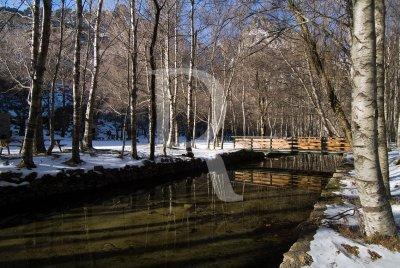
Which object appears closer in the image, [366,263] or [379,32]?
[366,263]

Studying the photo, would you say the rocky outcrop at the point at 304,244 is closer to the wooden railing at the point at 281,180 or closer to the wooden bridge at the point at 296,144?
the wooden railing at the point at 281,180

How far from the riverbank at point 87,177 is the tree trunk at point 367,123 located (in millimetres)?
8695

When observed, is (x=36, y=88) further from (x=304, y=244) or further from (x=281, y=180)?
(x=281, y=180)

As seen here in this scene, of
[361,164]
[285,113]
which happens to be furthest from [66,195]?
[285,113]

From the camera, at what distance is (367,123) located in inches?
176

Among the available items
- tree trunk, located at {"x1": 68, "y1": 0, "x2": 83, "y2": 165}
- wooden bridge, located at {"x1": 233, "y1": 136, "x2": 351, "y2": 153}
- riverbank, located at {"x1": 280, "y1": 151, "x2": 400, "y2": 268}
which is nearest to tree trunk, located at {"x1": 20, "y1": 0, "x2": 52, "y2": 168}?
tree trunk, located at {"x1": 68, "y1": 0, "x2": 83, "y2": 165}

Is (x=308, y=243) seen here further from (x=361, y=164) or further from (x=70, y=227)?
(x=70, y=227)

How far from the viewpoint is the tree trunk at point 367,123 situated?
4434 mm

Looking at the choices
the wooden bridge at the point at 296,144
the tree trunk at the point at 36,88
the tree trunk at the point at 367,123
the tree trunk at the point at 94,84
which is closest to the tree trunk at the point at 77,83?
the tree trunk at the point at 36,88

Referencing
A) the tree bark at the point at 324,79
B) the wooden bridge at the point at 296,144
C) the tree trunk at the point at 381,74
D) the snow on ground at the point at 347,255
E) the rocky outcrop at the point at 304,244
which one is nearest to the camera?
the snow on ground at the point at 347,255

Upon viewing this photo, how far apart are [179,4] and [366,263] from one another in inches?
728

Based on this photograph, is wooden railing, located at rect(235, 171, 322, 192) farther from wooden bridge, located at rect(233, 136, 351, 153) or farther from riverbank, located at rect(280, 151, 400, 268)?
wooden bridge, located at rect(233, 136, 351, 153)

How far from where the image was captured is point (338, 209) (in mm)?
6426

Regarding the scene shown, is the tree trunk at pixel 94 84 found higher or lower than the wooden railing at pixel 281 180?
higher
